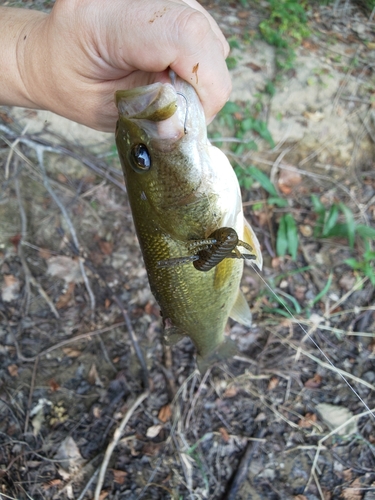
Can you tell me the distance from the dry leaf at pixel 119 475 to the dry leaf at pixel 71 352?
937 millimetres

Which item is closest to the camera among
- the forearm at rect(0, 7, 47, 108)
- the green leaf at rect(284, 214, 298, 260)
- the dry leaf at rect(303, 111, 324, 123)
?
the forearm at rect(0, 7, 47, 108)

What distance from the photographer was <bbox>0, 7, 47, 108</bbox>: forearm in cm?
211

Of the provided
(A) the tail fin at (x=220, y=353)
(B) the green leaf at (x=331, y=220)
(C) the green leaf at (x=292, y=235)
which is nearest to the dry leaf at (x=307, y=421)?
(A) the tail fin at (x=220, y=353)

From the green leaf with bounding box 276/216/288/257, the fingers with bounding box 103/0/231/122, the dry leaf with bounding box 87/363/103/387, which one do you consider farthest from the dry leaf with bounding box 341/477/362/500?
the fingers with bounding box 103/0/231/122

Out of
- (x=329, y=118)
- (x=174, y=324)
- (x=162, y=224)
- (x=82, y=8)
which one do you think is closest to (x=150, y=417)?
(x=174, y=324)

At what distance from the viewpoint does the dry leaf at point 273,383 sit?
3268 mm

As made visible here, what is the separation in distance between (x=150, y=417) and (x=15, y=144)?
8.61 ft

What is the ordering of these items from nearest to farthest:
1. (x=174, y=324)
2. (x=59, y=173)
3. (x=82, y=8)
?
1. (x=82, y=8)
2. (x=174, y=324)
3. (x=59, y=173)

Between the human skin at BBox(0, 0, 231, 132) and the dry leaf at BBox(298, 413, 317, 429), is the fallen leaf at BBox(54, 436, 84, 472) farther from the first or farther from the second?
the human skin at BBox(0, 0, 231, 132)

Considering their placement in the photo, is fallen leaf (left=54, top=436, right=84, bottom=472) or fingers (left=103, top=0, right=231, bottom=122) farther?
fallen leaf (left=54, top=436, right=84, bottom=472)

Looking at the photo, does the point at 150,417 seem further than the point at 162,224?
Yes

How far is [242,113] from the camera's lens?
165 inches

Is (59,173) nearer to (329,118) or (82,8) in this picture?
(82,8)

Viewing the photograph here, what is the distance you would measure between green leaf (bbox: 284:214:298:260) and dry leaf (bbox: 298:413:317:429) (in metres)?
1.38
